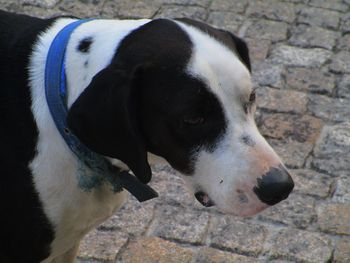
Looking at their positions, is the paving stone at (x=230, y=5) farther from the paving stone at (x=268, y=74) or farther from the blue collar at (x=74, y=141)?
the blue collar at (x=74, y=141)

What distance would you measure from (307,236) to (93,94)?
1.91 meters

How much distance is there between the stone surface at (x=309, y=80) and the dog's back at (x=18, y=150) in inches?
107

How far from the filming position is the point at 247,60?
3217mm

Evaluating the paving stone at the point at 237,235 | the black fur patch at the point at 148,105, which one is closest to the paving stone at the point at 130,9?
the paving stone at the point at 237,235

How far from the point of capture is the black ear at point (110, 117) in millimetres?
2814

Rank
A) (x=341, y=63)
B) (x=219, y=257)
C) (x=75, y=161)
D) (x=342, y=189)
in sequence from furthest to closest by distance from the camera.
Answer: (x=341, y=63) < (x=342, y=189) < (x=219, y=257) < (x=75, y=161)

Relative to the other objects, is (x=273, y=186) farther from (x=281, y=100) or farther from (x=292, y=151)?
(x=281, y=100)

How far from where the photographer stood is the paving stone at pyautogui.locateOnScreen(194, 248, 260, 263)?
4117mm

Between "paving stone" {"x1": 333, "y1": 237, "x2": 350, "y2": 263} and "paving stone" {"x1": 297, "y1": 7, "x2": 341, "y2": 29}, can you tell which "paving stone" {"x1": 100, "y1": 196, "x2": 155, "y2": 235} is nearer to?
"paving stone" {"x1": 333, "y1": 237, "x2": 350, "y2": 263}

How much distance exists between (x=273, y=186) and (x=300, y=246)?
4.88 feet

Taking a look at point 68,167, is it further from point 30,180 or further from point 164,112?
point 164,112

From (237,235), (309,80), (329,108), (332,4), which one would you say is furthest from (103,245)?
(332,4)

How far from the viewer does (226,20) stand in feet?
20.7

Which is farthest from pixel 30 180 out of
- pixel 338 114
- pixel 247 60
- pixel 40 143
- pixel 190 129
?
pixel 338 114
